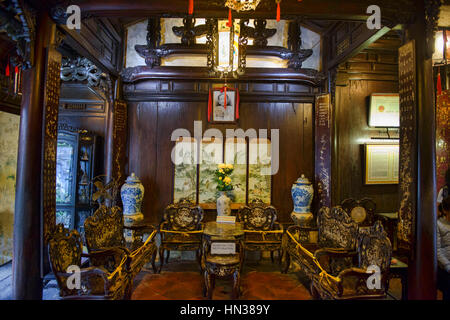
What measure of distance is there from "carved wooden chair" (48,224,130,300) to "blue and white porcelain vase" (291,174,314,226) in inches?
118

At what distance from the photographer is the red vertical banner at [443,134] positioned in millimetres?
4137

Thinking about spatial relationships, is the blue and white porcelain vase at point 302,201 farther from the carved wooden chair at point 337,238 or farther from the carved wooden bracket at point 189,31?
the carved wooden bracket at point 189,31

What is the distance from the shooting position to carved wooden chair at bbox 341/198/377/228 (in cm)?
439

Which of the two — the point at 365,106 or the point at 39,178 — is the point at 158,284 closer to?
the point at 39,178

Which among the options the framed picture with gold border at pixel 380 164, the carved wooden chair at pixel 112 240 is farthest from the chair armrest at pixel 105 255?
Answer: the framed picture with gold border at pixel 380 164

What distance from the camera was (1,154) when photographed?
432cm

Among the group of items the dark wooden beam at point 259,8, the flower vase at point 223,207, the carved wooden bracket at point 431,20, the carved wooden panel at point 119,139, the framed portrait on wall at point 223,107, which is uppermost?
the dark wooden beam at point 259,8

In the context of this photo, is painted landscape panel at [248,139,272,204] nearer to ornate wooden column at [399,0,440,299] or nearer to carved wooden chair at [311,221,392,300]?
carved wooden chair at [311,221,392,300]

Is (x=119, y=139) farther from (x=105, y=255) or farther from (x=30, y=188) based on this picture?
(x=105, y=255)

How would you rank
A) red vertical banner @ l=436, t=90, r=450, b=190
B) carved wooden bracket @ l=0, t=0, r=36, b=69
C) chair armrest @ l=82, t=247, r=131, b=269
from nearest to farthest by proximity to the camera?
1. carved wooden bracket @ l=0, t=0, r=36, b=69
2. chair armrest @ l=82, t=247, r=131, b=269
3. red vertical banner @ l=436, t=90, r=450, b=190

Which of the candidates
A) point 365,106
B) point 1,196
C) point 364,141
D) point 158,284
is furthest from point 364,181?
point 1,196

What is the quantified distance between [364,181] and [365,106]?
1.50m

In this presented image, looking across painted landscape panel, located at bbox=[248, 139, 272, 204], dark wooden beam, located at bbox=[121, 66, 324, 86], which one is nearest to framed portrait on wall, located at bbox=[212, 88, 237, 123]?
dark wooden beam, located at bbox=[121, 66, 324, 86]

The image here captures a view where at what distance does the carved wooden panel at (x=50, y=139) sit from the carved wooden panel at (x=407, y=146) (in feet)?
12.9
